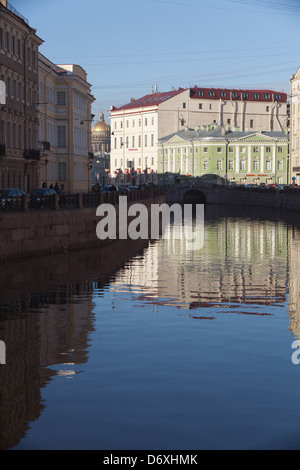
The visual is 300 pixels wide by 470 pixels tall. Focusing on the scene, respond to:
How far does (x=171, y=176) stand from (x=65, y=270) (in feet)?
358

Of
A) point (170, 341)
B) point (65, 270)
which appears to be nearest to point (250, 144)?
point (65, 270)

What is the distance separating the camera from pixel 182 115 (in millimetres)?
146750

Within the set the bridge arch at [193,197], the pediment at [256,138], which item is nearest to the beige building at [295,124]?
the bridge arch at [193,197]

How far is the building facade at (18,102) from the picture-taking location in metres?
52.4

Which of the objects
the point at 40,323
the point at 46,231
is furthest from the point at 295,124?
the point at 40,323

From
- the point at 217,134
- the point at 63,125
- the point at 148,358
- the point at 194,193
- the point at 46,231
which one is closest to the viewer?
the point at 148,358

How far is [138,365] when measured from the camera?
1548 cm

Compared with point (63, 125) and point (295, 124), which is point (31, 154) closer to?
point (63, 125)

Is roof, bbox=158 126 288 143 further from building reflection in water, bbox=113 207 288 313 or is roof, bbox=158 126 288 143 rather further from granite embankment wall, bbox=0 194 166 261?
granite embankment wall, bbox=0 194 166 261

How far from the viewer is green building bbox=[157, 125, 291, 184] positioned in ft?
431

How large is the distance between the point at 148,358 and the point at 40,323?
15.5 ft

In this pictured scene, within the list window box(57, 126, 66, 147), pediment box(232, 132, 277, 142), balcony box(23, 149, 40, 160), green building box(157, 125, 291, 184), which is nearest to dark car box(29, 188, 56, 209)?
balcony box(23, 149, 40, 160)

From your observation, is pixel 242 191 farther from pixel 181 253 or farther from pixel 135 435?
pixel 135 435

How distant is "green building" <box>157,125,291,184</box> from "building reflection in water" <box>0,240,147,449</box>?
3802 inches
